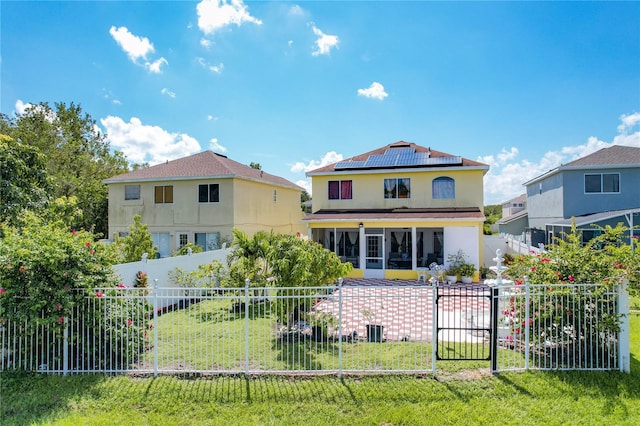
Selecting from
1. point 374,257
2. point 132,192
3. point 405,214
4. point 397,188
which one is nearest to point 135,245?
point 132,192

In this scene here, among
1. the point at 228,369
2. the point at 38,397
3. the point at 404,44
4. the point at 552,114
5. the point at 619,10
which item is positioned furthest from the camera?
the point at 552,114

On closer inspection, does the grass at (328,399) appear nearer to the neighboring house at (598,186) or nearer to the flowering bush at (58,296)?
the flowering bush at (58,296)

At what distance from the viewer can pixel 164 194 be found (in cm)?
2092

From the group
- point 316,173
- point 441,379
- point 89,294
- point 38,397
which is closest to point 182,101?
point 316,173

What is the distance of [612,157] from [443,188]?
1274cm

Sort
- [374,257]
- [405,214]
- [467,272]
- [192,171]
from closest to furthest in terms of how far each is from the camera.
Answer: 1. [467,272]
2. [405,214]
3. [374,257]
4. [192,171]

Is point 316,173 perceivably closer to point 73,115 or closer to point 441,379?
point 441,379

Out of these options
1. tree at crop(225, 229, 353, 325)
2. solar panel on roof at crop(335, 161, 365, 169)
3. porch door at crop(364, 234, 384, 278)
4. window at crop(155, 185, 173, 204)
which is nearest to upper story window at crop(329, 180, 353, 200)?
solar panel on roof at crop(335, 161, 365, 169)

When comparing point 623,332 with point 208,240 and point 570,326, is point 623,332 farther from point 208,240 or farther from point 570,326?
point 208,240

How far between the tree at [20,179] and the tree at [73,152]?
14732 mm

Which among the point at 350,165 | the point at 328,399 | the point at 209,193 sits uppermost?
the point at 350,165

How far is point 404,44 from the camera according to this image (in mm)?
13742

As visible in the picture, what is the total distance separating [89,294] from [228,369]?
127 inches

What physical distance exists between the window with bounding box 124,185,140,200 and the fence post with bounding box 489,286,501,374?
70.4ft
